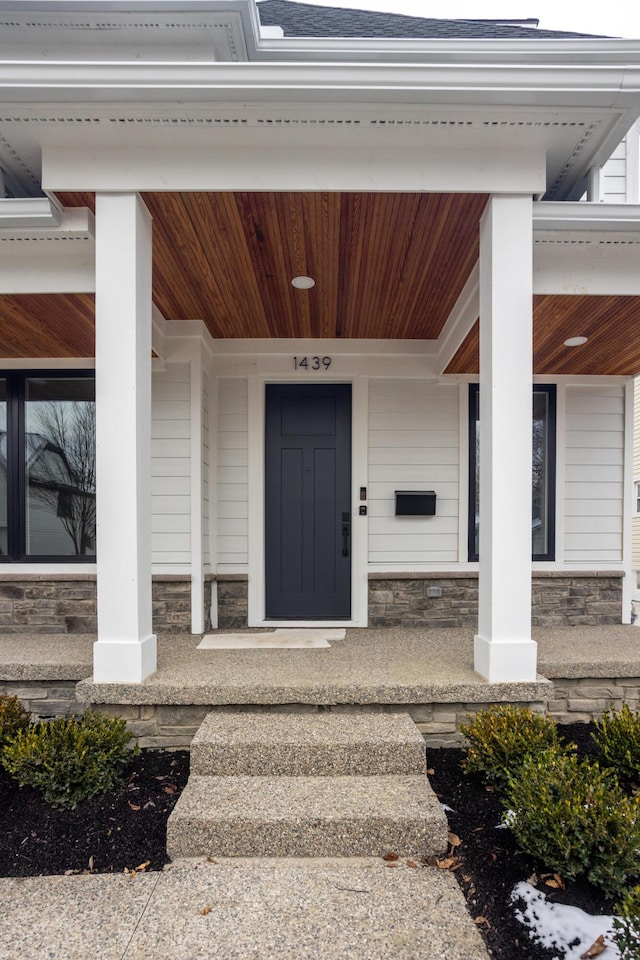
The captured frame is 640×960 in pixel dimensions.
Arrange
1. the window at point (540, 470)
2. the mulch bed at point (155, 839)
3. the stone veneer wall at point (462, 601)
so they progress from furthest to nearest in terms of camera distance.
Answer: the window at point (540, 470)
the stone veneer wall at point (462, 601)
the mulch bed at point (155, 839)

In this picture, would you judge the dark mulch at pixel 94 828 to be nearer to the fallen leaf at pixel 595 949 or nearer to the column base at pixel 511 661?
the fallen leaf at pixel 595 949

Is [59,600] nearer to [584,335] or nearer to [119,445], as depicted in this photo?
[119,445]

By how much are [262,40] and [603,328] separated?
280 centimetres

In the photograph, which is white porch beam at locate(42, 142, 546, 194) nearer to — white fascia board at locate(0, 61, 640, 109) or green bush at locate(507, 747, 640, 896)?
white fascia board at locate(0, 61, 640, 109)

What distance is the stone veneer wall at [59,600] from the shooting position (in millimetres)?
4078

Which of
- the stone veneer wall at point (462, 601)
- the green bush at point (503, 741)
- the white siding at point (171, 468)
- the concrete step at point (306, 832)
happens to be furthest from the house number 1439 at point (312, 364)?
the concrete step at point (306, 832)

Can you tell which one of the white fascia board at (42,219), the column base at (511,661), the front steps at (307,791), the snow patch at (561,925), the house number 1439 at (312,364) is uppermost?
the white fascia board at (42,219)

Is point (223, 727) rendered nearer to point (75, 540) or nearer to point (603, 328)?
point (75, 540)

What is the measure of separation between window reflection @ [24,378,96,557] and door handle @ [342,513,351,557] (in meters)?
2.03

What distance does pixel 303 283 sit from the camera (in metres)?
3.46

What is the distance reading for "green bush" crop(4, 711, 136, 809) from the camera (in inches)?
87.7

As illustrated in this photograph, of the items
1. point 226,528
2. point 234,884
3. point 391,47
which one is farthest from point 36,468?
point 391,47

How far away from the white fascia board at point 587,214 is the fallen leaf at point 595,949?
9.67 ft

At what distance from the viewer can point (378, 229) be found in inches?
115
